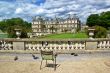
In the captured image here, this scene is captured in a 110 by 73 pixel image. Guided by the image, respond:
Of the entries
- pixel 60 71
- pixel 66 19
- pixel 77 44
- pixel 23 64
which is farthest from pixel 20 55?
pixel 66 19

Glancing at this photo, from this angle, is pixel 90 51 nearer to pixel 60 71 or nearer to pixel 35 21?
pixel 60 71

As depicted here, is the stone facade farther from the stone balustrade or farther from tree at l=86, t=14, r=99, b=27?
the stone balustrade

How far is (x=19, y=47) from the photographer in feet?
46.6

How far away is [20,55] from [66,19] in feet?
404

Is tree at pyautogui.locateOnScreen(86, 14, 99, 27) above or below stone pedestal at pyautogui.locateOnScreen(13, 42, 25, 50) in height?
above

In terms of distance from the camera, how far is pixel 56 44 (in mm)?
14188

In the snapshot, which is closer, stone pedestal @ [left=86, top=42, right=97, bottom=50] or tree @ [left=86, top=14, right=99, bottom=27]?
stone pedestal @ [left=86, top=42, right=97, bottom=50]

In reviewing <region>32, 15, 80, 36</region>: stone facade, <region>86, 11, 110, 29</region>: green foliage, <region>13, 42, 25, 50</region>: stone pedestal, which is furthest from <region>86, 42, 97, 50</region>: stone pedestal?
<region>32, 15, 80, 36</region>: stone facade

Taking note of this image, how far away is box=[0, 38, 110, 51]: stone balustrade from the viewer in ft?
46.2

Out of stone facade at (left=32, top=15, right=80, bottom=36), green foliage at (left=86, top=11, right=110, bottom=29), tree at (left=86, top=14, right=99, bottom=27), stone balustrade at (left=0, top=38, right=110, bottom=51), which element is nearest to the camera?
stone balustrade at (left=0, top=38, right=110, bottom=51)

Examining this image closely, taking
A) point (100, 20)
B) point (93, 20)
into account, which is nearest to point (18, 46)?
point (100, 20)

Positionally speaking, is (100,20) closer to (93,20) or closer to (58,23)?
(93,20)

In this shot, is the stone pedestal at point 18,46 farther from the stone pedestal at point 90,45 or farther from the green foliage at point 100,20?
the green foliage at point 100,20

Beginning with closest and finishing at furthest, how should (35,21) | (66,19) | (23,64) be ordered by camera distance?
(23,64) → (35,21) → (66,19)
